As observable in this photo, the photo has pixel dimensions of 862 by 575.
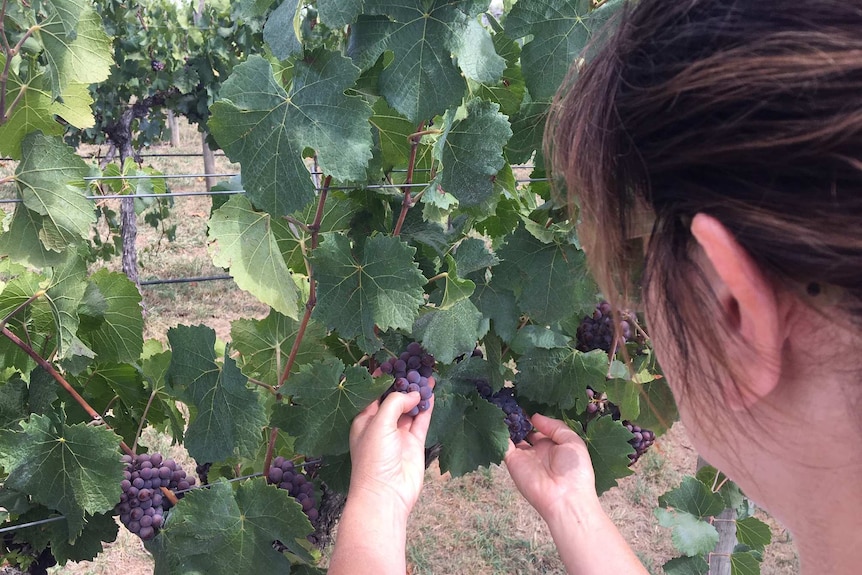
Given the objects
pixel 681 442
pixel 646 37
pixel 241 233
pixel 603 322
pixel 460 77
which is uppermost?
pixel 646 37

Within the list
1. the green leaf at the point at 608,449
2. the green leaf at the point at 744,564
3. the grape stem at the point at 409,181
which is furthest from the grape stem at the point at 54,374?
the green leaf at the point at 744,564

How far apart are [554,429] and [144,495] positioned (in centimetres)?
81

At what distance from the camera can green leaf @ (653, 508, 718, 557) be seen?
1608 millimetres

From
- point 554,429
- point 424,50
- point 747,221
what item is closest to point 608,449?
point 554,429

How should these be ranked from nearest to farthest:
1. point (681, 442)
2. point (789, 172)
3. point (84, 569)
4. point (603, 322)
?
point (789, 172), point (603, 322), point (84, 569), point (681, 442)

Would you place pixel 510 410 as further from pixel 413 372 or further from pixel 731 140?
pixel 731 140

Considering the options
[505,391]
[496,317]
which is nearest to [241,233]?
[496,317]

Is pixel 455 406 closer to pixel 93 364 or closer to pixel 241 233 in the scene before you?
pixel 241 233

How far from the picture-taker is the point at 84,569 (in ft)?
9.91

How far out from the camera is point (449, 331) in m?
1.22

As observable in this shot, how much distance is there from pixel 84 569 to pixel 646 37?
327cm

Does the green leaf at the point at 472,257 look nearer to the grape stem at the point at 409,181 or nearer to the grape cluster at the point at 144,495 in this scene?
the grape stem at the point at 409,181

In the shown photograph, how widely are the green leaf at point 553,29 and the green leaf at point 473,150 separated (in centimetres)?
12

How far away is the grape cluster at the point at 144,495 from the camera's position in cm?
132
